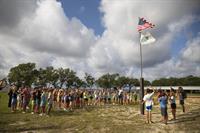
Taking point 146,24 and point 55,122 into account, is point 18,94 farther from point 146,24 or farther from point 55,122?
point 146,24

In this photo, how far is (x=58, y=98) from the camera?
2252cm

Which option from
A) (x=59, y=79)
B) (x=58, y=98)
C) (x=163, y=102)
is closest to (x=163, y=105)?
(x=163, y=102)

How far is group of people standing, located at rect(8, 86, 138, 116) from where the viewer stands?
1828cm

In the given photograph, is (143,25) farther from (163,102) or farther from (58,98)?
(58,98)

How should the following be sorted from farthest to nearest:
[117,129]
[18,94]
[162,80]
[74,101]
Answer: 1. [162,80]
2. [74,101]
3. [18,94]
4. [117,129]

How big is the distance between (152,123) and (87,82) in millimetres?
97696

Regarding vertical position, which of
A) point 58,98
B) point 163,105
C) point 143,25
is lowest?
point 163,105

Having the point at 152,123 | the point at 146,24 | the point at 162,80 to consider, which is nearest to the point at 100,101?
the point at 146,24

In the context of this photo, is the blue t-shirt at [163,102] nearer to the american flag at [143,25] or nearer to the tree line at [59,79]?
the american flag at [143,25]

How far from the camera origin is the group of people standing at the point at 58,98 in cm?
1828

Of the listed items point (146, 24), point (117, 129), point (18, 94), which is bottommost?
point (117, 129)

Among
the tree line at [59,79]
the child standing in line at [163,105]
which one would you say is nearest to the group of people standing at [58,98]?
the child standing in line at [163,105]

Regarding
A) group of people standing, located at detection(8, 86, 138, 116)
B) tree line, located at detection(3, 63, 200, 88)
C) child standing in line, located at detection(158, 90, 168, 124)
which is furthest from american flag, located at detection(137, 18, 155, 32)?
tree line, located at detection(3, 63, 200, 88)

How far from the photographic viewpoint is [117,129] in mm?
12391
